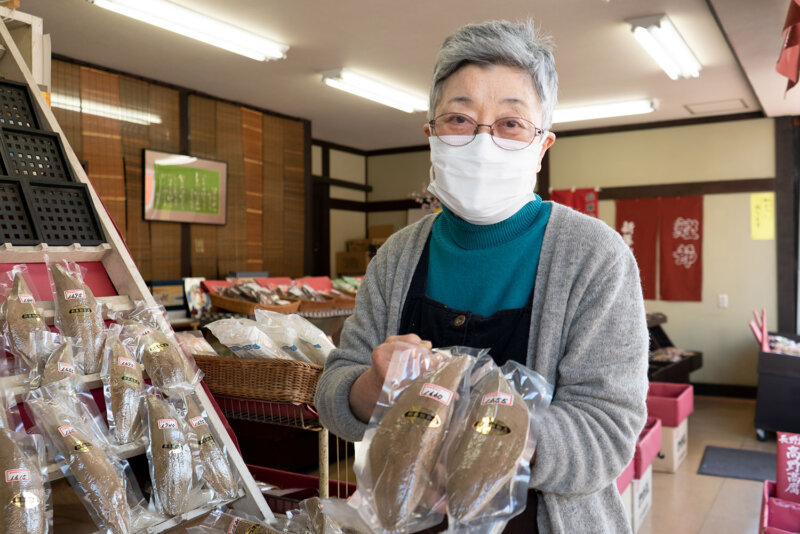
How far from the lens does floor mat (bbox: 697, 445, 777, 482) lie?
452cm

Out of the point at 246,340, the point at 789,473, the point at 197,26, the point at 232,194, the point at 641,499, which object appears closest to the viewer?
the point at 246,340

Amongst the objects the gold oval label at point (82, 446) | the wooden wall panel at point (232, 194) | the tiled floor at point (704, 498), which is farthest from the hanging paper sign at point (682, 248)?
the gold oval label at point (82, 446)

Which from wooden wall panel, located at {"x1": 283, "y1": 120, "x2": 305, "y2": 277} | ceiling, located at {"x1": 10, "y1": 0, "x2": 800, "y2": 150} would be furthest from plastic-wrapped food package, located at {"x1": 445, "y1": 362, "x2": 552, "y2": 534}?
wooden wall panel, located at {"x1": 283, "y1": 120, "x2": 305, "y2": 277}

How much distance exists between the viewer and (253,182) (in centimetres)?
720

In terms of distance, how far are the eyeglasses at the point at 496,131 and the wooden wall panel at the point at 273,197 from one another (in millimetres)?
6483

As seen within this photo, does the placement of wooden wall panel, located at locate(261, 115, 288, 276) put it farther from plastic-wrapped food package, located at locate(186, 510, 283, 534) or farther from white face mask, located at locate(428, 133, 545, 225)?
white face mask, located at locate(428, 133, 545, 225)

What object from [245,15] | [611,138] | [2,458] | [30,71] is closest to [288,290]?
[245,15]

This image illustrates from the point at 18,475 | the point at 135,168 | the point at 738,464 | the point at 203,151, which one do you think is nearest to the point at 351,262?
the point at 203,151

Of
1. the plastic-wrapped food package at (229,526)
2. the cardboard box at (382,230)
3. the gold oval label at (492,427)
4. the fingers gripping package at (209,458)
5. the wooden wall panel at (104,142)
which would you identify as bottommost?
the plastic-wrapped food package at (229,526)

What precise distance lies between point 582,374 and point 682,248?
7329 mm

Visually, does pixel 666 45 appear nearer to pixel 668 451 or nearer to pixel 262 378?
pixel 668 451

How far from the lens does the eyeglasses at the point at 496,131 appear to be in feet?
3.44

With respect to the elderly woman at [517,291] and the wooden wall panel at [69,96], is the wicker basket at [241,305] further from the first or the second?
the elderly woman at [517,291]

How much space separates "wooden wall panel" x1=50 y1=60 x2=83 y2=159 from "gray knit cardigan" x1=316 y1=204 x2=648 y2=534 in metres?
5.16
